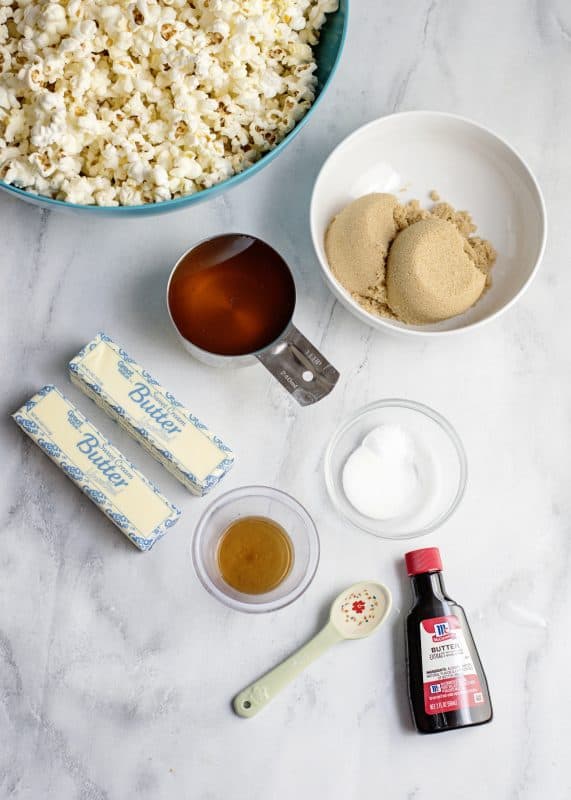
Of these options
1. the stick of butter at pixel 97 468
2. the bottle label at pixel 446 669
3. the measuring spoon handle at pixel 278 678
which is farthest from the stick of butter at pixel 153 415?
the bottle label at pixel 446 669

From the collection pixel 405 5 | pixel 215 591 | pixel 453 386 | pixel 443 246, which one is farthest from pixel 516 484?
pixel 405 5

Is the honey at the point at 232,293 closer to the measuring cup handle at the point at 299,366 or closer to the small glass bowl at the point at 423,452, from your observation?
the measuring cup handle at the point at 299,366

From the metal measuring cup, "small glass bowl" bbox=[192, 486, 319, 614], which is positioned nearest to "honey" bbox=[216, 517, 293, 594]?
"small glass bowl" bbox=[192, 486, 319, 614]

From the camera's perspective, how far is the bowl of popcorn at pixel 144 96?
45.2 inches

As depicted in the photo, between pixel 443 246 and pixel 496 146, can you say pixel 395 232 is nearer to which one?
pixel 443 246

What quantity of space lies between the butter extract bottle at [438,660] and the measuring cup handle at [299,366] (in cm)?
29

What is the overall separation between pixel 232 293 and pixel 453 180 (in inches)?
16.8

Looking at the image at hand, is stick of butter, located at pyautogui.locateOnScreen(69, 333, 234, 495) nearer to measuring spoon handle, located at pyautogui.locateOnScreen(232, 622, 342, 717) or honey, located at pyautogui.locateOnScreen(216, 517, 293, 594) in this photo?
honey, located at pyautogui.locateOnScreen(216, 517, 293, 594)

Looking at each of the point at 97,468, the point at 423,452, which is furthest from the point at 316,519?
the point at 97,468

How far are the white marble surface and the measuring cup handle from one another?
0.10 m

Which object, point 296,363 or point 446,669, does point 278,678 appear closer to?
point 446,669

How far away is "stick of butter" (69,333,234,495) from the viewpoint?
1245mm

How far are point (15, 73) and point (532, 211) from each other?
0.81 metres

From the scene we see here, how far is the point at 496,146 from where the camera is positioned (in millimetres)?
1344
